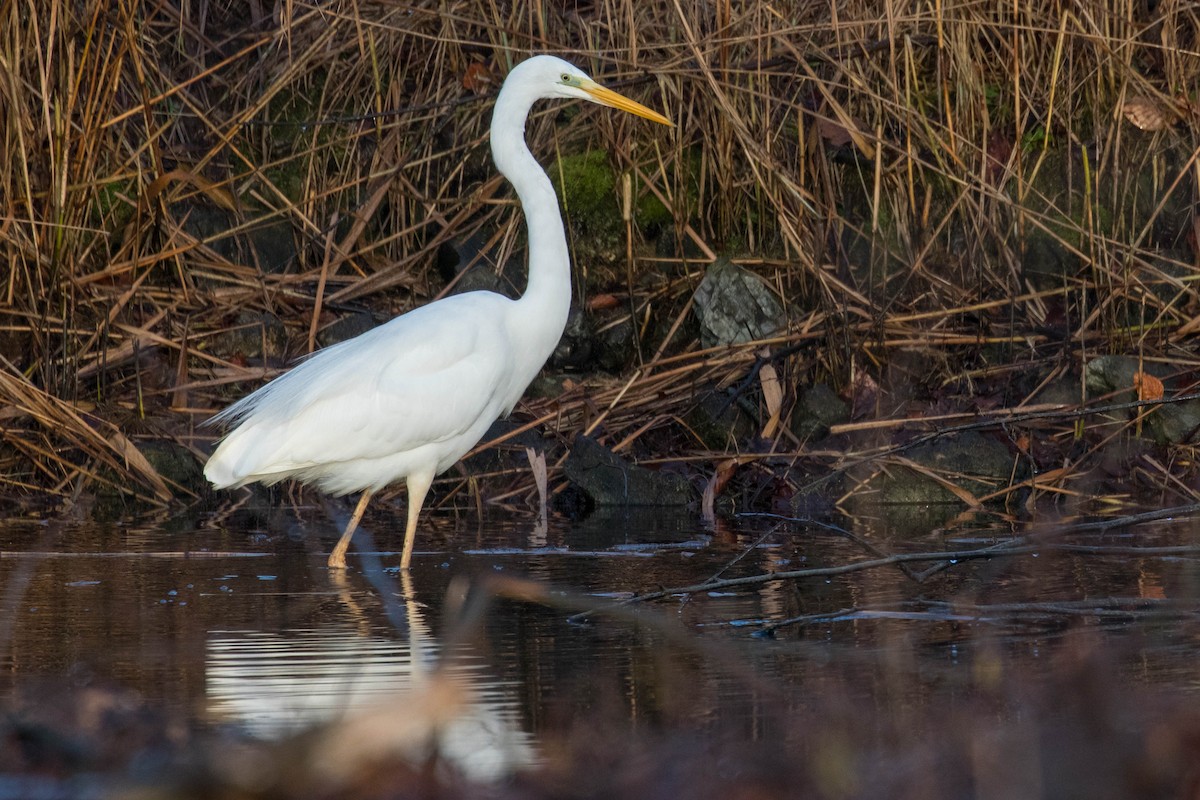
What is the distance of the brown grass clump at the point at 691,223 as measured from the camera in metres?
7.65

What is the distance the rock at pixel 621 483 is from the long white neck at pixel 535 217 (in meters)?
1.07

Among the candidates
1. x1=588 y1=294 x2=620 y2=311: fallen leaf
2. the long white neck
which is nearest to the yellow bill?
the long white neck

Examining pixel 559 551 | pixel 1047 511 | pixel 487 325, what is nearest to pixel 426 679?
pixel 559 551

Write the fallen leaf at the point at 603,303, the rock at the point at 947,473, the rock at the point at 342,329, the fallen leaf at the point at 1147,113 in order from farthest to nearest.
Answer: the fallen leaf at the point at 603,303
the rock at the point at 342,329
the fallen leaf at the point at 1147,113
the rock at the point at 947,473

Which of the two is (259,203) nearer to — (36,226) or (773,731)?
(36,226)

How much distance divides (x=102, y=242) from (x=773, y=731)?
666 centimetres

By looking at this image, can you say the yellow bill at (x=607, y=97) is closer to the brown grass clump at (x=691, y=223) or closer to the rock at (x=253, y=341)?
the brown grass clump at (x=691, y=223)

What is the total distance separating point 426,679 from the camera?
3590mm

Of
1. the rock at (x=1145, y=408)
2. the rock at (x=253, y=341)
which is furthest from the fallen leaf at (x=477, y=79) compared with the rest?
the rock at (x=1145, y=408)

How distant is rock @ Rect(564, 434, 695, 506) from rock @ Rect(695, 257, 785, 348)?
109cm

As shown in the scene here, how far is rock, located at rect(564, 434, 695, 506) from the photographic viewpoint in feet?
24.2

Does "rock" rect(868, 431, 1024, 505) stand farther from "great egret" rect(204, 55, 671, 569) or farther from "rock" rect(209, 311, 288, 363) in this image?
"rock" rect(209, 311, 288, 363)

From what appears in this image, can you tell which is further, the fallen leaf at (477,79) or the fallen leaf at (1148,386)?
the fallen leaf at (477,79)

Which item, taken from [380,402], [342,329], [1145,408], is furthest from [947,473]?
[342,329]
